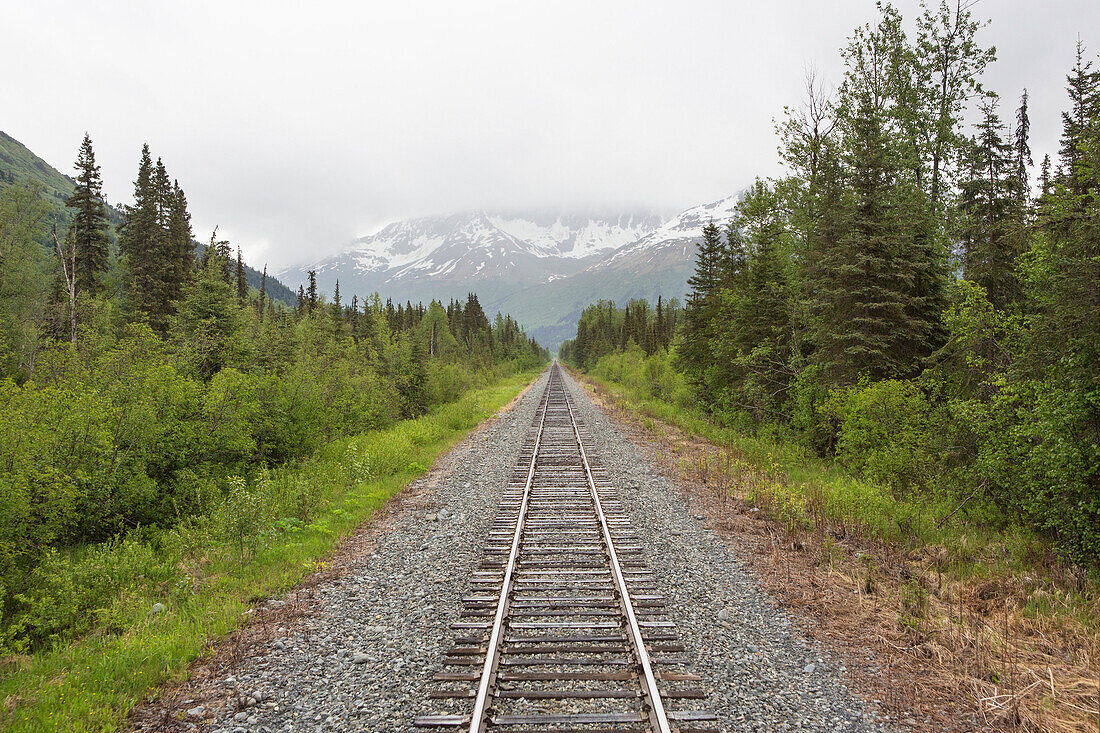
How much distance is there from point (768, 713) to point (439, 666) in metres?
2.93

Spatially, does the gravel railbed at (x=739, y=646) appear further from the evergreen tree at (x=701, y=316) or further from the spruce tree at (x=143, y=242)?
the spruce tree at (x=143, y=242)

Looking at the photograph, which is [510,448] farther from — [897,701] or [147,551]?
[897,701]

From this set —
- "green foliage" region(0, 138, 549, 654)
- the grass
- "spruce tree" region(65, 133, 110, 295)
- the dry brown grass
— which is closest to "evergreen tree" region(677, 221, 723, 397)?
"green foliage" region(0, 138, 549, 654)

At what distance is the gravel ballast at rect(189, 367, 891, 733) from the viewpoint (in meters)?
4.17

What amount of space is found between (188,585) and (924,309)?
16868 millimetres

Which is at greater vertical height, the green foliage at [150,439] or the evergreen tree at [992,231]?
the evergreen tree at [992,231]

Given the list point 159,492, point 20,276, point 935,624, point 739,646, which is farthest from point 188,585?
point 20,276

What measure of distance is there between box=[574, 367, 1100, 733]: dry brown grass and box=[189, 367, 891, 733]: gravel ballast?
454mm

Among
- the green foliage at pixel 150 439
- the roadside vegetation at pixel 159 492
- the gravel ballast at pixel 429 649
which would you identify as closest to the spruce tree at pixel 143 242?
the green foliage at pixel 150 439

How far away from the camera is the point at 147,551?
764cm

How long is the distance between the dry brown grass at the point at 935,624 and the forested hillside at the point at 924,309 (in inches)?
61.0

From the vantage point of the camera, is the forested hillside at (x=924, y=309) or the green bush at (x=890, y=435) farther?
the green bush at (x=890, y=435)

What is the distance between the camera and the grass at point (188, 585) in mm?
4320

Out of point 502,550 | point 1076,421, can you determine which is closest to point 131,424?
point 502,550
